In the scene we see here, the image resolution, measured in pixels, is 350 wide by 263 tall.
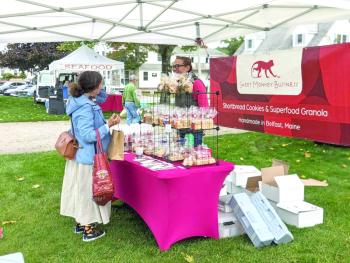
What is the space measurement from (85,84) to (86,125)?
1.42ft

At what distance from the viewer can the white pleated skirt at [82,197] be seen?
4.32 m

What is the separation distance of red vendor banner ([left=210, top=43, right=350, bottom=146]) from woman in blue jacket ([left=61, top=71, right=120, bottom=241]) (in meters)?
1.96

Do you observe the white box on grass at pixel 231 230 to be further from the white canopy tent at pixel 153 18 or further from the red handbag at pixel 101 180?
the white canopy tent at pixel 153 18

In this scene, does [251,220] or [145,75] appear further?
Result: [145,75]

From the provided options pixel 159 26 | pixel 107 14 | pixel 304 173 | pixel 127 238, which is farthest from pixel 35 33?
pixel 304 173

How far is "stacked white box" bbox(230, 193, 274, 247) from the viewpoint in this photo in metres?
4.22

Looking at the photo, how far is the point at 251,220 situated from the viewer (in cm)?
437

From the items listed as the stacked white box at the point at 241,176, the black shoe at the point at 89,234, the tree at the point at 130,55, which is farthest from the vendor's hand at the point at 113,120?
the tree at the point at 130,55

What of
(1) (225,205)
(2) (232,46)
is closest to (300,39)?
(2) (232,46)

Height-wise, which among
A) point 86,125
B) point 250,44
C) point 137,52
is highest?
point 250,44

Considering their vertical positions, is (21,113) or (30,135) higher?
(21,113)

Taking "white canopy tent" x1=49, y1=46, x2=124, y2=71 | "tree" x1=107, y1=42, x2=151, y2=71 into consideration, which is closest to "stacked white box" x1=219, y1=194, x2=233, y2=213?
"white canopy tent" x1=49, y1=46, x2=124, y2=71

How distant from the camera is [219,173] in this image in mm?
4137

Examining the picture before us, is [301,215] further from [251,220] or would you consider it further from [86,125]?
[86,125]
